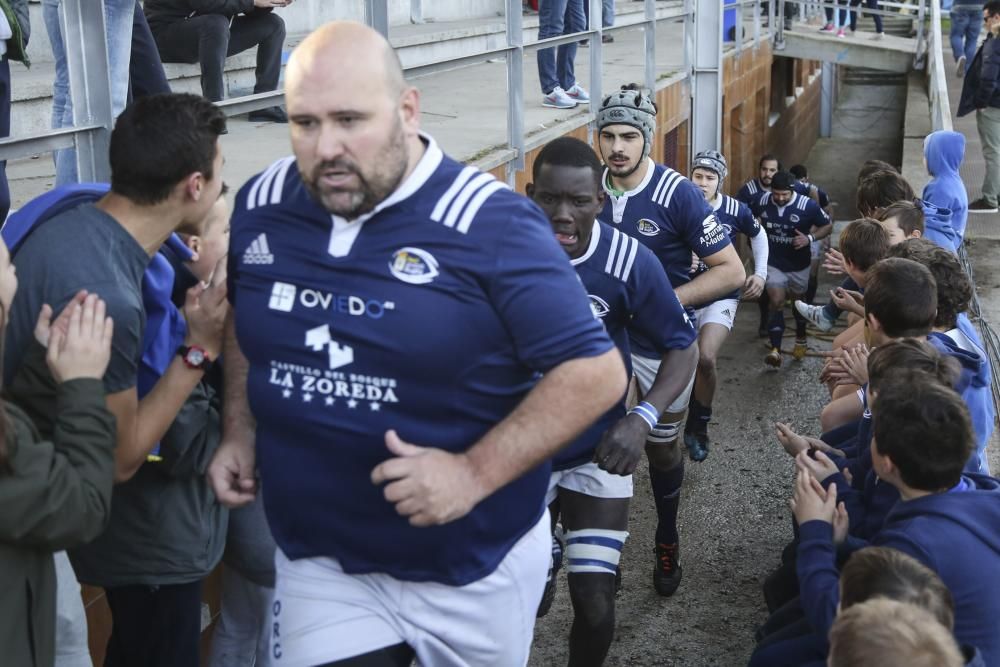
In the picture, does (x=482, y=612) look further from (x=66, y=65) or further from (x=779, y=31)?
(x=779, y=31)

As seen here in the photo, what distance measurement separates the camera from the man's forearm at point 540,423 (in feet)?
8.25

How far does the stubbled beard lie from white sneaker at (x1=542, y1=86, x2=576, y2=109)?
6.34 metres

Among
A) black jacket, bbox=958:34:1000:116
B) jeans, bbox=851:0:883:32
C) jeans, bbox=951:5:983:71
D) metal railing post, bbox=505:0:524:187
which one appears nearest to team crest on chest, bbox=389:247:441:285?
metal railing post, bbox=505:0:524:187

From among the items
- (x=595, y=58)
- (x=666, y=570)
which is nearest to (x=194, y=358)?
(x=666, y=570)

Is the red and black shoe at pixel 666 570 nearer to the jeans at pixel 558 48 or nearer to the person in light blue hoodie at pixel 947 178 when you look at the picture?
the person in light blue hoodie at pixel 947 178

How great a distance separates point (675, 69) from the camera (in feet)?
39.7

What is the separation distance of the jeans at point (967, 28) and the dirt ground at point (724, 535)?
10.2 metres

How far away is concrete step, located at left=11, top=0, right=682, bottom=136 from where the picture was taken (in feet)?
19.4

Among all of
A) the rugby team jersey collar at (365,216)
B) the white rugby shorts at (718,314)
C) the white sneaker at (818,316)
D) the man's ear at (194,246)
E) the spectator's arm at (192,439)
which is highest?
the rugby team jersey collar at (365,216)

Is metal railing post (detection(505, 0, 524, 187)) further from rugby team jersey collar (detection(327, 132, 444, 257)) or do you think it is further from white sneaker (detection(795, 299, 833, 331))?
rugby team jersey collar (detection(327, 132, 444, 257))

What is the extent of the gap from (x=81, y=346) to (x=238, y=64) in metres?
5.33

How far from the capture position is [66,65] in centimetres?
367

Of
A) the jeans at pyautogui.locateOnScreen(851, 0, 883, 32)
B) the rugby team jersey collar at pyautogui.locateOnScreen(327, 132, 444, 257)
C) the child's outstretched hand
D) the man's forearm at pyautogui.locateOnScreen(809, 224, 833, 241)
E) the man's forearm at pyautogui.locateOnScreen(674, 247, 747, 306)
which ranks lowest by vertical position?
the man's forearm at pyautogui.locateOnScreen(809, 224, 833, 241)

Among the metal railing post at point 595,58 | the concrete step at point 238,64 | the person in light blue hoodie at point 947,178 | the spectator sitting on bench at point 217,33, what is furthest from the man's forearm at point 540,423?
the metal railing post at point 595,58
